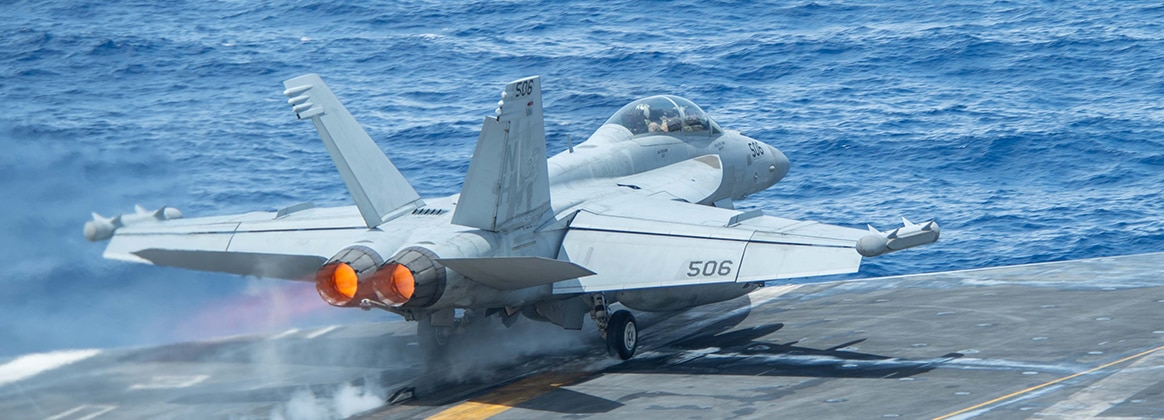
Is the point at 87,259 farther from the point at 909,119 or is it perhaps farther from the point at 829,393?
the point at 909,119

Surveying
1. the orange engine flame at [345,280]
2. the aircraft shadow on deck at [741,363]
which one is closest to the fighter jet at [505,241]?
the orange engine flame at [345,280]

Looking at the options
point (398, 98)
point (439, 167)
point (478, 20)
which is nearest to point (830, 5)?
point (478, 20)

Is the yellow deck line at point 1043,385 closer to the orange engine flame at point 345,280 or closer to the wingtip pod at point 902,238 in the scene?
the wingtip pod at point 902,238

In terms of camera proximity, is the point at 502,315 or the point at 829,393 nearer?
the point at 829,393

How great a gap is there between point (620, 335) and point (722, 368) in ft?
6.67

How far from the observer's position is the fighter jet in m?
20.0

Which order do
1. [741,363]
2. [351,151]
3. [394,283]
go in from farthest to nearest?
[741,363] → [351,151] → [394,283]

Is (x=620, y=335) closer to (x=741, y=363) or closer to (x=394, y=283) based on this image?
(x=741, y=363)

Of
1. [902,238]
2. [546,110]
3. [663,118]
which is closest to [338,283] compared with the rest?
[902,238]

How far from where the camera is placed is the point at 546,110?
50844mm

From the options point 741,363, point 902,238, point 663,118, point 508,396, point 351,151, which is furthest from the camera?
point 663,118

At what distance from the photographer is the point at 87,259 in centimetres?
2469

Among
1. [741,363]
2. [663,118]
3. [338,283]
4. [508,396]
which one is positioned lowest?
[741,363]

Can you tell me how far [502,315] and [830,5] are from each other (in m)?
47.5
